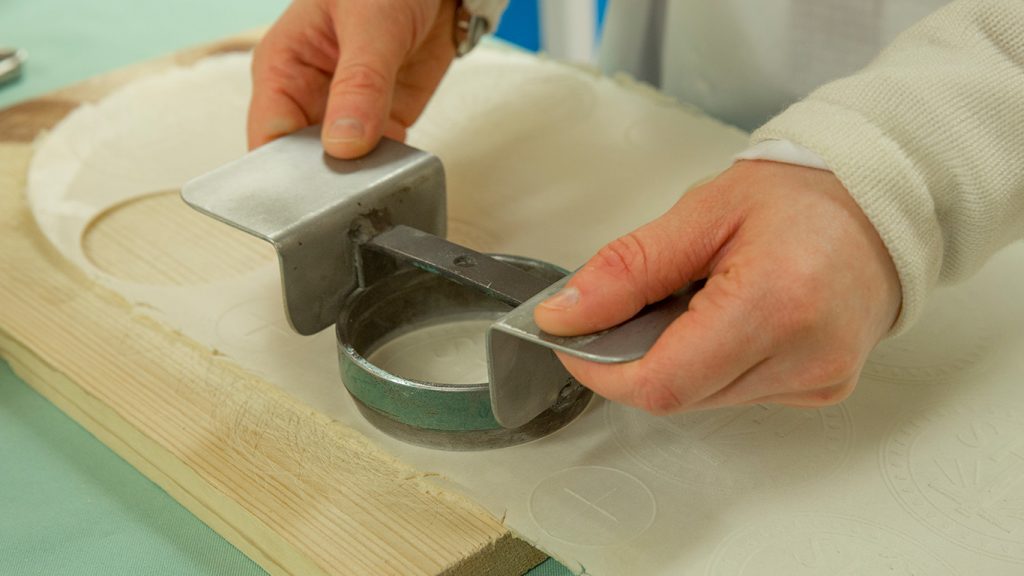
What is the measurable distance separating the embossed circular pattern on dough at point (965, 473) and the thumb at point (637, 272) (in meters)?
0.19

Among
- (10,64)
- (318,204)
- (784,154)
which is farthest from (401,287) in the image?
(10,64)

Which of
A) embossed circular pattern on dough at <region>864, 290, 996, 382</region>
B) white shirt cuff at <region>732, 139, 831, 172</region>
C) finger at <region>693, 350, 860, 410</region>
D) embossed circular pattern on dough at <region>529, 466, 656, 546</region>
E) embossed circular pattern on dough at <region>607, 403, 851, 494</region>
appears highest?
white shirt cuff at <region>732, 139, 831, 172</region>

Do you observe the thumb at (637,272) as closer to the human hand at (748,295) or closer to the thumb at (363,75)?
the human hand at (748,295)

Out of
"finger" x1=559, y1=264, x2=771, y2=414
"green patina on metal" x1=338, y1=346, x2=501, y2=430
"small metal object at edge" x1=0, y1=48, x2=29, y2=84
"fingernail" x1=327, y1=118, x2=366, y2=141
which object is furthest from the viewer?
"small metal object at edge" x1=0, y1=48, x2=29, y2=84

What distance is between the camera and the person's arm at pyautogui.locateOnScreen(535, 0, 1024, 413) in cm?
56

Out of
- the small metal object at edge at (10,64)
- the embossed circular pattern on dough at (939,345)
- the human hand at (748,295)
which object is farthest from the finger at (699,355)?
the small metal object at edge at (10,64)

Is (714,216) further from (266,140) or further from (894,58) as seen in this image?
(266,140)

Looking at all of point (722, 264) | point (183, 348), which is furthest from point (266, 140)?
point (722, 264)

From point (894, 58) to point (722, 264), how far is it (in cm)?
18

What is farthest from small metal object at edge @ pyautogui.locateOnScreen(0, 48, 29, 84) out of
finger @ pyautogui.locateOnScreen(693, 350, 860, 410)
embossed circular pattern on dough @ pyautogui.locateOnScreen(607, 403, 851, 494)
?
finger @ pyautogui.locateOnScreen(693, 350, 860, 410)

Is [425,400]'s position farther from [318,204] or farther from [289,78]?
[289,78]

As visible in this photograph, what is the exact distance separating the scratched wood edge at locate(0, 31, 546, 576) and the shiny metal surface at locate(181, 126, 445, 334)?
79 mm

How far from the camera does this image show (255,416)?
2.42ft

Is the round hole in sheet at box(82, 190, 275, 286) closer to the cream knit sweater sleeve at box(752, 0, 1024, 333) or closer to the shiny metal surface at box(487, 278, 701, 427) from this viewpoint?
the shiny metal surface at box(487, 278, 701, 427)
